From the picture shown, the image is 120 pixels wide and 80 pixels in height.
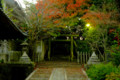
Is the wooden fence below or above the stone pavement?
above

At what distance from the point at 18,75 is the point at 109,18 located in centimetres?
824

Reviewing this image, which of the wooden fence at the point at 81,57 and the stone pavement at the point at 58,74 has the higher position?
the wooden fence at the point at 81,57

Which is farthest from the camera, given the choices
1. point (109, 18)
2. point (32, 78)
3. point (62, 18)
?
point (62, 18)

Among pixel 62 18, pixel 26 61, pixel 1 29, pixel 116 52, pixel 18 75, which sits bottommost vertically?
pixel 18 75

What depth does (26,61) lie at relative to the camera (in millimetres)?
10688

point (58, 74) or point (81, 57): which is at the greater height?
point (81, 57)

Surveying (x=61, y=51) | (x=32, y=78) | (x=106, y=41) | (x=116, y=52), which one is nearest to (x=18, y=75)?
(x=32, y=78)

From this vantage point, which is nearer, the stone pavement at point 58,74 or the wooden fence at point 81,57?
the stone pavement at point 58,74

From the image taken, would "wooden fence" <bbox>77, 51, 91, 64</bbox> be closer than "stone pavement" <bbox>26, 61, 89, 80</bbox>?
No

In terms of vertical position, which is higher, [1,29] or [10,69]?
[1,29]

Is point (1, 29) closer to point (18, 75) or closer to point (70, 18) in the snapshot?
point (18, 75)

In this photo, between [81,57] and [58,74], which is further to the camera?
[81,57]

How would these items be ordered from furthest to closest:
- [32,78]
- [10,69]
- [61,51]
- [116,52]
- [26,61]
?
1. [61,51]
2. [26,61]
3. [10,69]
4. [32,78]
5. [116,52]

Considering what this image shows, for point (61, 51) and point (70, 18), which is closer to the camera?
point (70, 18)
